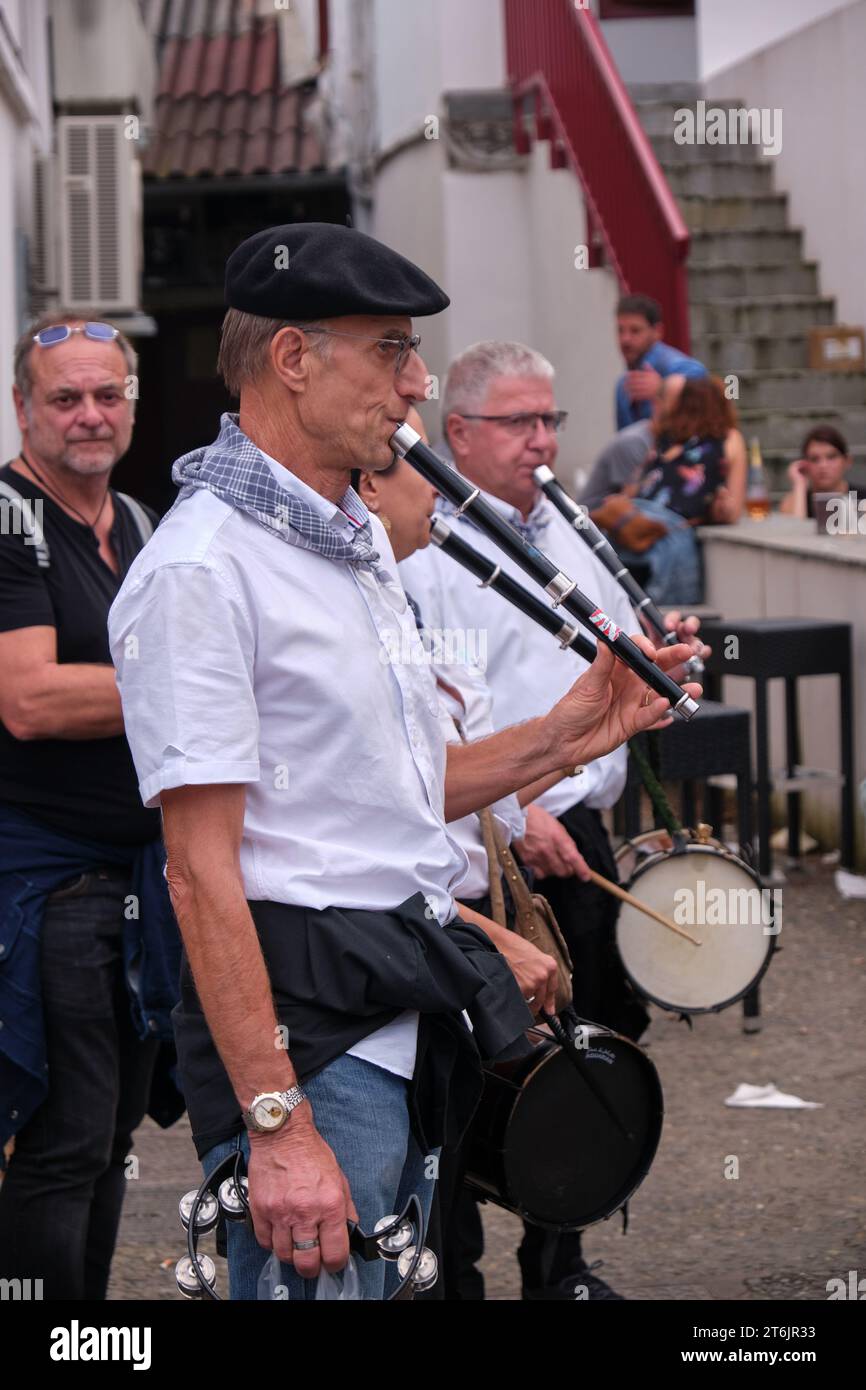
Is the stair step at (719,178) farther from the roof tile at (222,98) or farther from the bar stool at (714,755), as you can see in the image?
the bar stool at (714,755)

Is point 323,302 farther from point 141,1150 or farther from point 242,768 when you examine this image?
point 141,1150

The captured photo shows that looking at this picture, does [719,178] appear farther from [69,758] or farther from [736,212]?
[69,758]

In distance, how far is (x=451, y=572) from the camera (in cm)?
409

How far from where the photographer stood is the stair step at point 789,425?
38.9ft

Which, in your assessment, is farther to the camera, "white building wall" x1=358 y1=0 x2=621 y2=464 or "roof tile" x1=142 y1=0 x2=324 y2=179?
"roof tile" x1=142 y1=0 x2=324 y2=179

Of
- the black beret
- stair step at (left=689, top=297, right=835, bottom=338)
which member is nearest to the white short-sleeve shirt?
the black beret

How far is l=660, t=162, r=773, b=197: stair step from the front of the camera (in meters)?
13.5

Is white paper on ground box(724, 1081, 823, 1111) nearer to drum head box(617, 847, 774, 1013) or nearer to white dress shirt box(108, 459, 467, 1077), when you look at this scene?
drum head box(617, 847, 774, 1013)

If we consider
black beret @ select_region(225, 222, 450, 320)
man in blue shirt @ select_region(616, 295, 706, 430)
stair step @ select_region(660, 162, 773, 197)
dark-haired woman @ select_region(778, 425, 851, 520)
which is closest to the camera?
black beret @ select_region(225, 222, 450, 320)

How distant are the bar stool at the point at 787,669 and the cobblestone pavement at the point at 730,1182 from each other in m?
1.12

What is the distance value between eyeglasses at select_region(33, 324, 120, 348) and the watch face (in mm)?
1866

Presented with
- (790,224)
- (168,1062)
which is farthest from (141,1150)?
(790,224)

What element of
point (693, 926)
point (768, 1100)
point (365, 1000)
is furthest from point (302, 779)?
point (768, 1100)

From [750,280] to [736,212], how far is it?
825 millimetres
